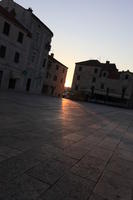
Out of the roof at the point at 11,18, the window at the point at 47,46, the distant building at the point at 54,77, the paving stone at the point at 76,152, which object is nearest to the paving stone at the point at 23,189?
the paving stone at the point at 76,152

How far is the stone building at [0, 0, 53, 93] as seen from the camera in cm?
3168

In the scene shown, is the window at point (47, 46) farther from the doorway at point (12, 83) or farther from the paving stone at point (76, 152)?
the paving stone at point (76, 152)

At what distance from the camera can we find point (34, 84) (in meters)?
37.9

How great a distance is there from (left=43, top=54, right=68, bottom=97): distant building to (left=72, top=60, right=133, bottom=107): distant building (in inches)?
180

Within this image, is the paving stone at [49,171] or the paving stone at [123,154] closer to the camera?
the paving stone at [49,171]

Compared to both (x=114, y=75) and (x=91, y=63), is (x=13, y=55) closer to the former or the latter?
(x=91, y=63)

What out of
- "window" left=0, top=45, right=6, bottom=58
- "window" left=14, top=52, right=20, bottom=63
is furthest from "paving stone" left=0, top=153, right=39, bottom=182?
"window" left=14, top=52, right=20, bottom=63

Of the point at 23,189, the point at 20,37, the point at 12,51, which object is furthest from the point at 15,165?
the point at 20,37

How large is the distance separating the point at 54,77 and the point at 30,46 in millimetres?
24127

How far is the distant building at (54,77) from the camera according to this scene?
54.8 meters

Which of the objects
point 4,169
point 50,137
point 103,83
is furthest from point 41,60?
point 4,169

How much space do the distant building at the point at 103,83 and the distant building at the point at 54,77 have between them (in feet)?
15.0

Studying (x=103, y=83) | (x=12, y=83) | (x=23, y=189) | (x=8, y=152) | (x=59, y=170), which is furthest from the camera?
(x=103, y=83)

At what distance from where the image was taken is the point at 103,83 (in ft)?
178
